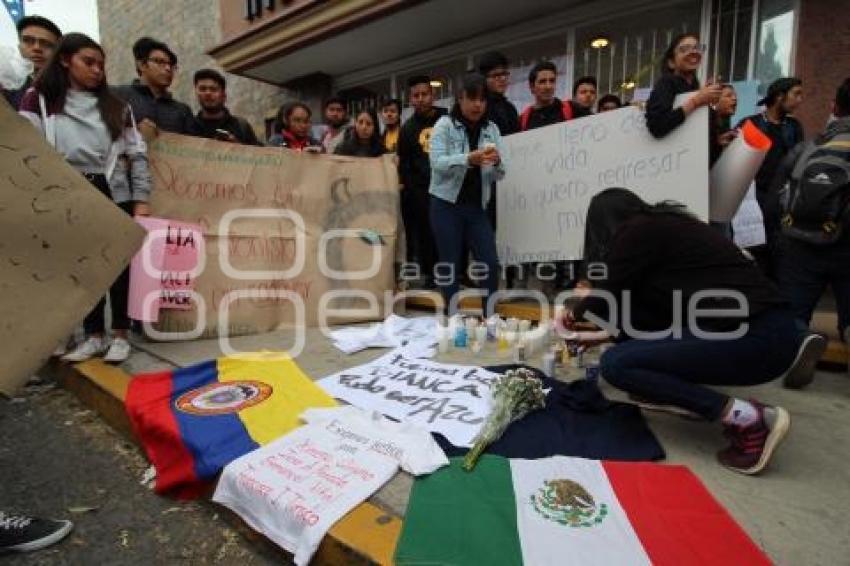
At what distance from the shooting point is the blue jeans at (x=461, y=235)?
4066 millimetres

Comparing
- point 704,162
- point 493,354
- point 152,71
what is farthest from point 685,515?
point 152,71

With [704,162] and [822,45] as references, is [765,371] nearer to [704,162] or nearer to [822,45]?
[704,162]

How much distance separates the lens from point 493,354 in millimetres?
3498

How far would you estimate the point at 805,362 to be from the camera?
9.05ft

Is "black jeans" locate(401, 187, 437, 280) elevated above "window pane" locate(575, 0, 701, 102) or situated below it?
below

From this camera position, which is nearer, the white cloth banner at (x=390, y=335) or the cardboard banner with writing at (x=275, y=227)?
the white cloth banner at (x=390, y=335)

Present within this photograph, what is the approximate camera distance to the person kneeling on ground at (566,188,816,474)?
6.98 feet

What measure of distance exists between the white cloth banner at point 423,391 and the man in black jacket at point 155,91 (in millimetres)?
2470

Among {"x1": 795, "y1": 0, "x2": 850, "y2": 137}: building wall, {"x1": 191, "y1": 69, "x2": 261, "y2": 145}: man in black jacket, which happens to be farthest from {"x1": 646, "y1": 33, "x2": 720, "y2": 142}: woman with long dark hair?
{"x1": 191, "y1": 69, "x2": 261, "y2": 145}: man in black jacket

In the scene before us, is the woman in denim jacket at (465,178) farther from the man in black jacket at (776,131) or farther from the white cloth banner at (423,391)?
the man in black jacket at (776,131)

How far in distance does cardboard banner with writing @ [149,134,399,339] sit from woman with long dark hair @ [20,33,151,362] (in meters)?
0.29

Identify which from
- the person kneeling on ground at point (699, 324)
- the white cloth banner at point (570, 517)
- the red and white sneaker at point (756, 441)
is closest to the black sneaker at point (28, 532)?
the white cloth banner at point (570, 517)

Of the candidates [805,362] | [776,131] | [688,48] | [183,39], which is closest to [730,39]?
[776,131]

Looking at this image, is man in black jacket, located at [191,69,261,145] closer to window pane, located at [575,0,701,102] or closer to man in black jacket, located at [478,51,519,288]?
man in black jacket, located at [478,51,519,288]
